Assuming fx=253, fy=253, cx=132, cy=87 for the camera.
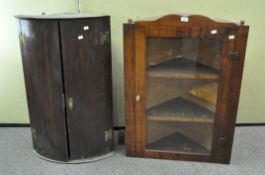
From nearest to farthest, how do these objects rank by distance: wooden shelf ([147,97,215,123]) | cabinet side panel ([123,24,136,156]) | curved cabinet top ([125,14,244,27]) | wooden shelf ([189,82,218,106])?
1. curved cabinet top ([125,14,244,27])
2. cabinet side panel ([123,24,136,156])
3. wooden shelf ([189,82,218,106])
4. wooden shelf ([147,97,215,123])

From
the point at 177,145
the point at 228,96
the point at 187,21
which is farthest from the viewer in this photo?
the point at 177,145

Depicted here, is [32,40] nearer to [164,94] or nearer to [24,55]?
[24,55]

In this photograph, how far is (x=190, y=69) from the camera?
1939 millimetres

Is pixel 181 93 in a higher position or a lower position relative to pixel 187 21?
lower

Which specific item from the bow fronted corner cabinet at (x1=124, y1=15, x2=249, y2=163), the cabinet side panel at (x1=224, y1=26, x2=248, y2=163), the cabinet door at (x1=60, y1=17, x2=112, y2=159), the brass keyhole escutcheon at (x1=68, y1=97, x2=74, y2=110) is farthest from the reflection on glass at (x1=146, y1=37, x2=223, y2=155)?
the brass keyhole escutcheon at (x1=68, y1=97, x2=74, y2=110)

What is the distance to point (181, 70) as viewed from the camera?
76.5 inches

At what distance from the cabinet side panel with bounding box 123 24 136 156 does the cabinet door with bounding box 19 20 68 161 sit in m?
0.48

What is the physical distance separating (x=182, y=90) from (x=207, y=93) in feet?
0.64

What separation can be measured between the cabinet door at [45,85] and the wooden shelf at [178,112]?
2.36 ft

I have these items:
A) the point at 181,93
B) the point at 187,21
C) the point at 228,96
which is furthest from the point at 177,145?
the point at 187,21

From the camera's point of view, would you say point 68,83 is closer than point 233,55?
No

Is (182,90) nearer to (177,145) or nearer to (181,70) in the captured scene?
(181,70)

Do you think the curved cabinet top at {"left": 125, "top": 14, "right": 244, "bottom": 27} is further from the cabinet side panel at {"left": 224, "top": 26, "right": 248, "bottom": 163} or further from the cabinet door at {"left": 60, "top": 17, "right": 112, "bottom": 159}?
the cabinet door at {"left": 60, "top": 17, "right": 112, "bottom": 159}

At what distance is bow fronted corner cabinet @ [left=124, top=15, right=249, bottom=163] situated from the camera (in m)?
1.75
